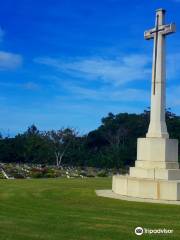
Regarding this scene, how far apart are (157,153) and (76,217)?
20.1ft

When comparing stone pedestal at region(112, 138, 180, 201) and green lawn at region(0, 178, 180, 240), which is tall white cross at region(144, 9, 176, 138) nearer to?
stone pedestal at region(112, 138, 180, 201)

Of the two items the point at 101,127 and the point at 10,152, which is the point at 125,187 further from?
the point at 101,127

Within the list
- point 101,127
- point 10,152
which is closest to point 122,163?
point 10,152

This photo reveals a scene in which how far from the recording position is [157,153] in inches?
607

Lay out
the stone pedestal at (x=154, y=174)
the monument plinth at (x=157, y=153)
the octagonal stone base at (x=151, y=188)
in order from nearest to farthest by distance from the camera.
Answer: the octagonal stone base at (x=151, y=188) → the stone pedestal at (x=154, y=174) → the monument plinth at (x=157, y=153)

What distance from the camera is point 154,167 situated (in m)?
15.3

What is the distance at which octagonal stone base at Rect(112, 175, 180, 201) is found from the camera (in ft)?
45.6

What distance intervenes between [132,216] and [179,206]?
2545mm

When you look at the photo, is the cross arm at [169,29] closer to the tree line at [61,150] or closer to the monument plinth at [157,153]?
the monument plinth at [157,153]

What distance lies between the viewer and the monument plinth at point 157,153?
14.3m
